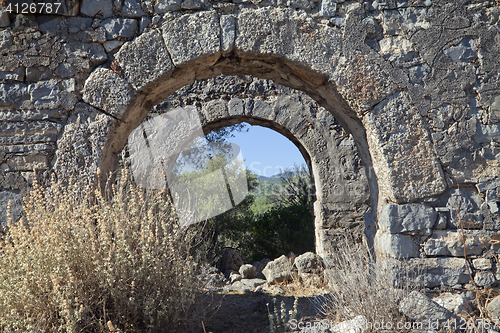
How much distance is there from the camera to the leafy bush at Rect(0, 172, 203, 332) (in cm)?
206

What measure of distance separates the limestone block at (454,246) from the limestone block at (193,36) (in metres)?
2.17

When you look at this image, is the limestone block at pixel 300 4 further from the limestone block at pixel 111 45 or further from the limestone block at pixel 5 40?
the limestone block at pixel 5 40

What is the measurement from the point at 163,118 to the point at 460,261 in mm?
4823

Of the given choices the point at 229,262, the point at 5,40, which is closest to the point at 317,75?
the point at 5,40

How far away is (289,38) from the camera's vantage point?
106 inches

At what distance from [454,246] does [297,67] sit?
1787mm

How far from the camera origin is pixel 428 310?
230 cm

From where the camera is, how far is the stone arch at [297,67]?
2654 mm

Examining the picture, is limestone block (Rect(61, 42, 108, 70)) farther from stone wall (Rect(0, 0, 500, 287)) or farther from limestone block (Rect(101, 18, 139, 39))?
limestone block (Rect(101, 18, 139, 39))

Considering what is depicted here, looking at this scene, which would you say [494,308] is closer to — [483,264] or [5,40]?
Answer: [483,264]

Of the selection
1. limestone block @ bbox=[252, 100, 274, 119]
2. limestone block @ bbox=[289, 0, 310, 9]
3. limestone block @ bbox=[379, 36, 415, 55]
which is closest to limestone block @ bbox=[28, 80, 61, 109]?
limestone block @ bbox=[289, 0, 310, 9]

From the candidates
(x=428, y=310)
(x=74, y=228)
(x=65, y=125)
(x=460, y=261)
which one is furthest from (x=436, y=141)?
(x=65, y=125)

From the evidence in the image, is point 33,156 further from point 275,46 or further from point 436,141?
point 436,141

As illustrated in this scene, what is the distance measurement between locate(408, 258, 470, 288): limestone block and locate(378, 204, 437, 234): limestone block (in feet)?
0.79
